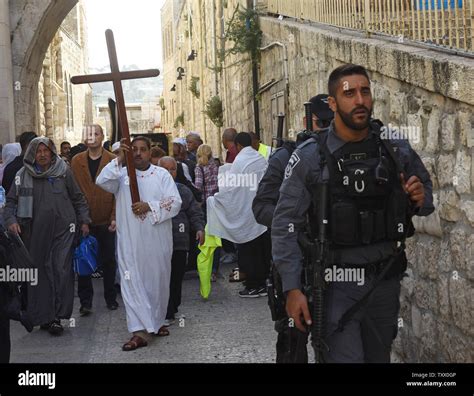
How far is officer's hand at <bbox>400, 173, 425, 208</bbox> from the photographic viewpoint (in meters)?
3.89

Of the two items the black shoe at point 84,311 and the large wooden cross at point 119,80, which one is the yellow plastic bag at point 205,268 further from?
the large wooden cross at point 119,80

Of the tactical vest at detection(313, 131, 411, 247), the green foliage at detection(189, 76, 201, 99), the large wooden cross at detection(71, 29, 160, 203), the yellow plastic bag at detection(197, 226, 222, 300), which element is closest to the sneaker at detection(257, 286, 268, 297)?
the yellow plastic bag at detection(197, 226, 222, 300)

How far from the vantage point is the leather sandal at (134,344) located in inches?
268

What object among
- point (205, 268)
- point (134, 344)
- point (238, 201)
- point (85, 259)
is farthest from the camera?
point (238, 201)

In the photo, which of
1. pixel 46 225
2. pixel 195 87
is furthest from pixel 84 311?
pixel 195 87

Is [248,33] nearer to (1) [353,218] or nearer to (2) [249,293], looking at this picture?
(2) [249,293]

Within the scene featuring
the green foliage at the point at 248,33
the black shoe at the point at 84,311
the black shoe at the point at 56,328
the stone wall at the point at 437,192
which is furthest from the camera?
the green foliage at the point at 248,33

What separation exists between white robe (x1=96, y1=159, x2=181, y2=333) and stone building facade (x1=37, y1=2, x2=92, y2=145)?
12.4 meters

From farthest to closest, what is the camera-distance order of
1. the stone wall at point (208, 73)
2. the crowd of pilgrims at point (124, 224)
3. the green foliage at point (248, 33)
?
the stone wall at point (208, 73), the green foliage at point (248, 33), the crowd of pilgrims at point (124, 224)

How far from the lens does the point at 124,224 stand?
7.14 m

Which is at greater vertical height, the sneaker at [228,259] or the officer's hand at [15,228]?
the officer's hand at [15,228]

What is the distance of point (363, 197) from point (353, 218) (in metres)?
0.12

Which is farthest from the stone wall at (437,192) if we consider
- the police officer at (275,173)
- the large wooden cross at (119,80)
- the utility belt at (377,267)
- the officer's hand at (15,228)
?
the officer's hand at (15,228)
